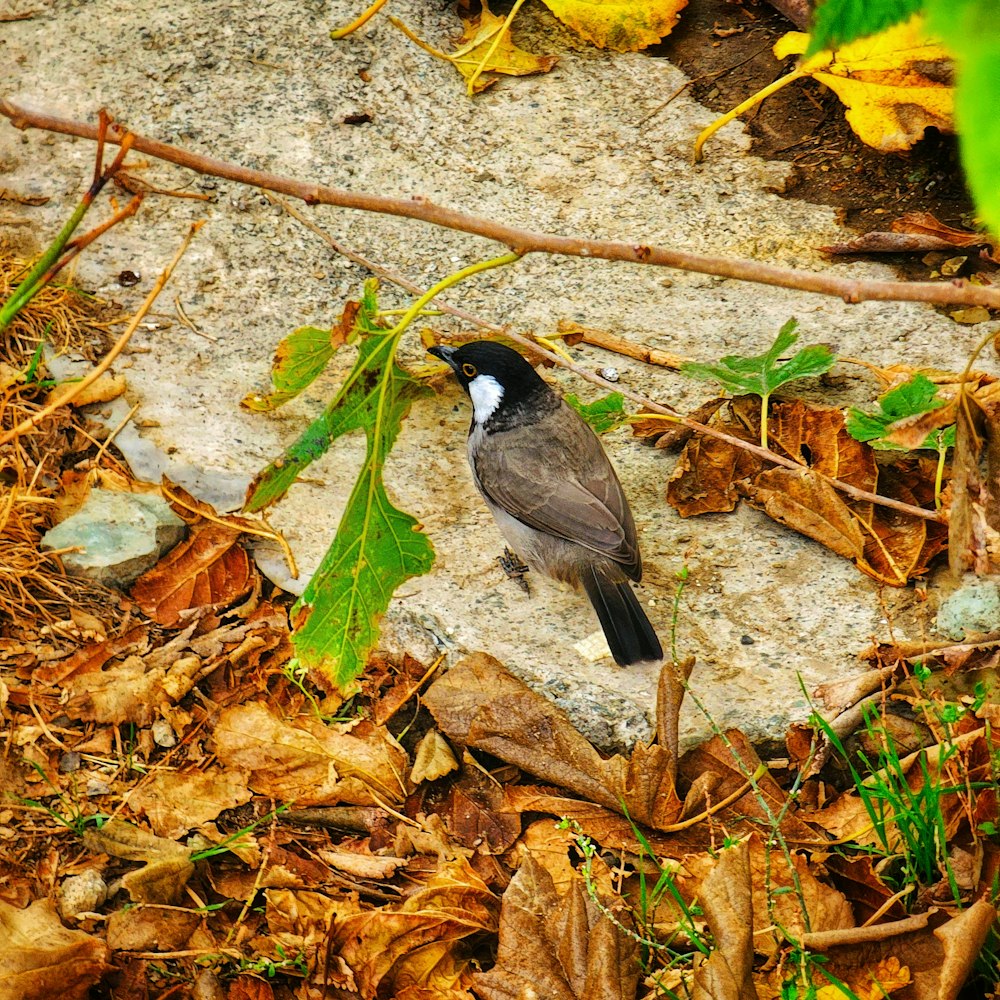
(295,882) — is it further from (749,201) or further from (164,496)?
(749,201)

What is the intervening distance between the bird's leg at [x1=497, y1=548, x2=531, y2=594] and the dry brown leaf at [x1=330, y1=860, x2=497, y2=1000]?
1310mm

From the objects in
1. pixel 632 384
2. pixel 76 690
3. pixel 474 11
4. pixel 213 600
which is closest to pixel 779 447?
pixel 632 384

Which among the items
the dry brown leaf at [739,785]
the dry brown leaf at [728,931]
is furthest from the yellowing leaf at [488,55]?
the dry brown leaf at [728,931]

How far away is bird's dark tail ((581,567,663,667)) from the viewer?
358cm

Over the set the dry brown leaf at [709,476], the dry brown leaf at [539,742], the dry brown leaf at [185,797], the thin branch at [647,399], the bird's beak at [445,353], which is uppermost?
the thin branch at [647,399]

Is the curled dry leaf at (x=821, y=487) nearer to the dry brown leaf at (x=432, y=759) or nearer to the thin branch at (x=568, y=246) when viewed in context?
the dry brown leaf at (x=432, y=759)

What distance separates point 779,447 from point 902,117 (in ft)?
6.00

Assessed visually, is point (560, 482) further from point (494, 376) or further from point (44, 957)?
point (44, 957)

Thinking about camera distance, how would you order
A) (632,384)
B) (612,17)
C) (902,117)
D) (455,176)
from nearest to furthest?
(632,384) < (902,117) < (455,176) < (612,17)

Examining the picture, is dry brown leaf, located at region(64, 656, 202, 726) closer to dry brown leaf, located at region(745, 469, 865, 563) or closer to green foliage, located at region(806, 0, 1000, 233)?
dry brown leaf, located at region(745, 469, 865, 563)

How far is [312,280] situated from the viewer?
4.87 metres

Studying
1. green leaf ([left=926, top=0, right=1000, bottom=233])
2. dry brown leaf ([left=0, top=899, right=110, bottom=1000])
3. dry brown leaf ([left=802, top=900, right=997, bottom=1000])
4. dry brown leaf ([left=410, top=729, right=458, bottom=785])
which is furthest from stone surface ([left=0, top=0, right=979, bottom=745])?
green leaf ([left=926, top=0, right=1000, bottom=233])

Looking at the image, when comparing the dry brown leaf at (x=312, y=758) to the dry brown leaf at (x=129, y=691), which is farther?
the dry brown leaf at (x=129, y=691)

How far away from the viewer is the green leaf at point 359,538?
3.39 m
